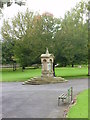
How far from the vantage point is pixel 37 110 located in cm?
1212

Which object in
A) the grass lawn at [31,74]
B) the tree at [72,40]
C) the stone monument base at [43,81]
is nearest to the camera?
the stone monument base at [43,81]

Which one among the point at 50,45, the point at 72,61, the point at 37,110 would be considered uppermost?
the point at 50,45

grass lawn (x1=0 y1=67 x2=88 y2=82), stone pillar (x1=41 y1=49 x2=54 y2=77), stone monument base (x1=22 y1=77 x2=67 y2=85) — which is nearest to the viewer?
stone monument base (x1=22 y1=77 x2=67 y2=85)

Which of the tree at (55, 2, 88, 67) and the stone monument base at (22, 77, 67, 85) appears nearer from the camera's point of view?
the stone monument base at (22, 77, 67, 85)

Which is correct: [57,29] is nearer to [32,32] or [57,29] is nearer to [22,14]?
[32,32]

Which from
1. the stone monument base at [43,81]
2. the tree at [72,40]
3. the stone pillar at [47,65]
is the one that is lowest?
the stone monument base at [43,81]

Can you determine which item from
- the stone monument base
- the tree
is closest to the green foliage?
the tree

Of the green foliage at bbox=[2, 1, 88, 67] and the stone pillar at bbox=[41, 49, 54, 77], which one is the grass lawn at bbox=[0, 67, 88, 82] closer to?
the green foliage at bbox=[2, 1, 88, 67]

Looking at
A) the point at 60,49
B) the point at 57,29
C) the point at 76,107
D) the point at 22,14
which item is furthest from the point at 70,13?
the point at 76,107

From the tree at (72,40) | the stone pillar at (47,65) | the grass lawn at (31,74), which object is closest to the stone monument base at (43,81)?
the stone pillar at (47,65)

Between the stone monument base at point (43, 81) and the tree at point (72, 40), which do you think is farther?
the tree at point (72, 40)

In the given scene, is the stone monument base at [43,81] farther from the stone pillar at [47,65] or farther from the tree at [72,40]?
the tree at [72,40]

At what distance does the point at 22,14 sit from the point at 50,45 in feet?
35.4

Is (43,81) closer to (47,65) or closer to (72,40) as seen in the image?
(47,65)
